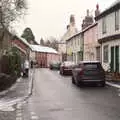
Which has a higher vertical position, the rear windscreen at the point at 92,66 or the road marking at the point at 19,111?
the rear windscreen at the point at 92,66

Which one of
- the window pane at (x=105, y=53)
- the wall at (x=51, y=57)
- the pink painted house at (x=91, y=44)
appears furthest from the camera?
the wall at (x=51, y=57)

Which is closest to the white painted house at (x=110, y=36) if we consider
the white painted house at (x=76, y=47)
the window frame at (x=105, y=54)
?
the window frame at (x=105, y=54)

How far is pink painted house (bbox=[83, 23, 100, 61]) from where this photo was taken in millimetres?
48616

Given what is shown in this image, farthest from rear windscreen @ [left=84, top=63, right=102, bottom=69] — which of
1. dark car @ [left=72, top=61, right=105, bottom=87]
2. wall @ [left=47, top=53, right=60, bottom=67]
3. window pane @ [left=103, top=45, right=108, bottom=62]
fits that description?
wall @ [left=47, top=53, right=60, bottom=67]

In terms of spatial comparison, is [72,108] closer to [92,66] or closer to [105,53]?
[92,66]

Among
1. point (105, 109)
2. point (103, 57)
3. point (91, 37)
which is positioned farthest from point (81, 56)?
point (105, 109)

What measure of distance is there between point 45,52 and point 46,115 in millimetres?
102049

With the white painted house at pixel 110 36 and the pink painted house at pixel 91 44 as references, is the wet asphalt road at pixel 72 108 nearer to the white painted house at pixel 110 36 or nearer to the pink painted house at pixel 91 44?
the white painted house at pixel 110 36

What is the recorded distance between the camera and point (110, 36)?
121 ft

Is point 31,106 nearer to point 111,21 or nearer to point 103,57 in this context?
point 111,21

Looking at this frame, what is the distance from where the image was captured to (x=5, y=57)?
94.6 feet

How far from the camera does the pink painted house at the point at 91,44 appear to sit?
48.6 m

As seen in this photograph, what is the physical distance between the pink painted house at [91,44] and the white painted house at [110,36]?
6.39 m

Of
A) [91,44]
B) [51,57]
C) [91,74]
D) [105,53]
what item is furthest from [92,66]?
[51,57]
